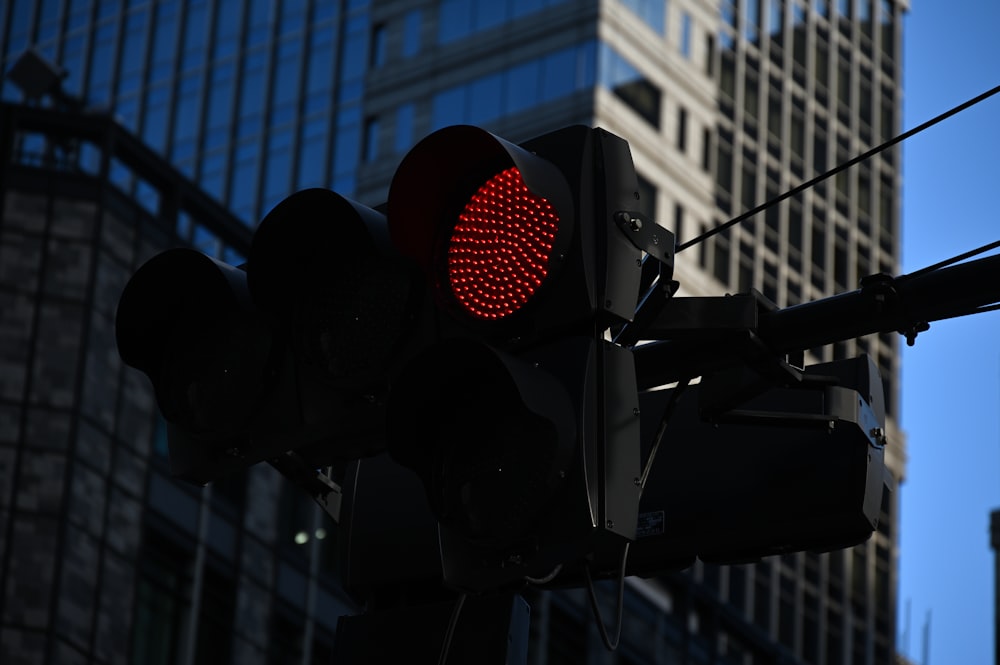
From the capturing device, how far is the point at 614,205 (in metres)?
4.28

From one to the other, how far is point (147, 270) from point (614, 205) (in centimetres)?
138

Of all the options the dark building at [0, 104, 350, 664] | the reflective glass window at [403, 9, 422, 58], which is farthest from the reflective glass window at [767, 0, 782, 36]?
the dark building at [0, 104, 350, 664]

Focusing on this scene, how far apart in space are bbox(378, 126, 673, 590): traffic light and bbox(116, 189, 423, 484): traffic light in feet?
0.69

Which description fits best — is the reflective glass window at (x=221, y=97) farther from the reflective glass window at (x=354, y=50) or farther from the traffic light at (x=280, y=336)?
the traffic light at (x=280, y=336)

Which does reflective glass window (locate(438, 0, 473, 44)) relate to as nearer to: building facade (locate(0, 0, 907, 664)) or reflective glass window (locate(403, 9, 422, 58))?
building facade (locate(0, 0, 907, 664))

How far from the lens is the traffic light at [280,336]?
4.63 meters

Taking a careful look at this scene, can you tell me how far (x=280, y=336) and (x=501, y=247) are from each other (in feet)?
2.44

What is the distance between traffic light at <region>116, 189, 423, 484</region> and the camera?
463 centimetres

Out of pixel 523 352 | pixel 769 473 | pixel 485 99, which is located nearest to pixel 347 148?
pixel 485 99

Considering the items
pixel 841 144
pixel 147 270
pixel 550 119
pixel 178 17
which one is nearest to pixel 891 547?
pixel 841 144

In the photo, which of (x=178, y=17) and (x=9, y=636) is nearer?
(x=9, y=636)

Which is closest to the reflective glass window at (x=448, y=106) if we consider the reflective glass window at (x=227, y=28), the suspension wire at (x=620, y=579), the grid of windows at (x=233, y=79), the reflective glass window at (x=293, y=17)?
the grid of windows at (x=233, y=79)

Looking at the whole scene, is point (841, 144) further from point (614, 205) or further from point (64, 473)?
point (614, 205)

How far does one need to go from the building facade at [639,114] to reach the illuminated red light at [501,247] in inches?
1639
